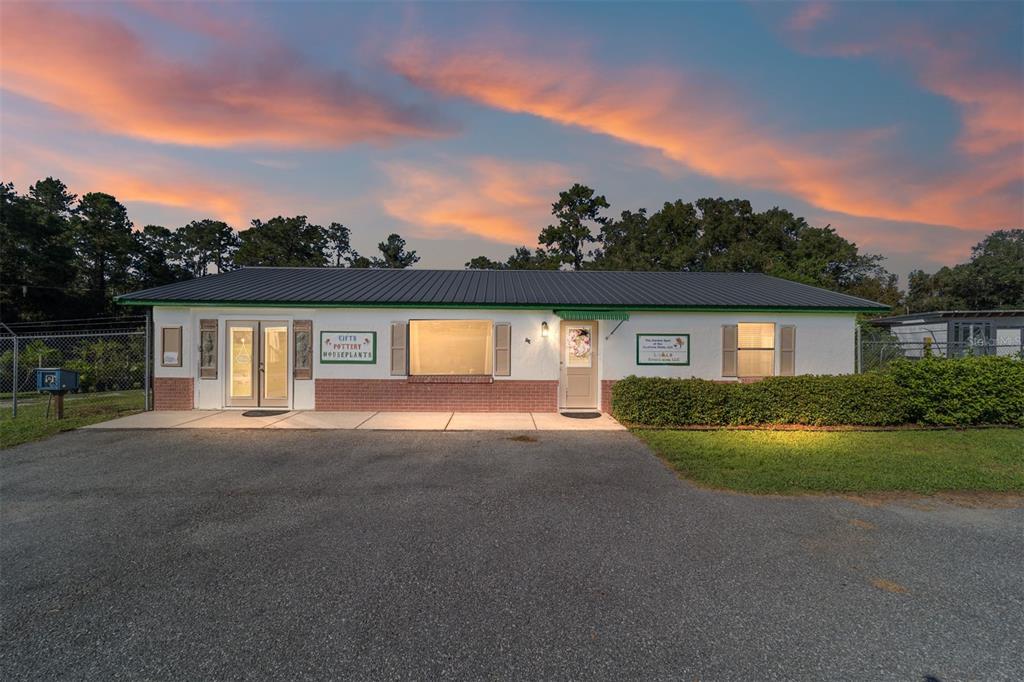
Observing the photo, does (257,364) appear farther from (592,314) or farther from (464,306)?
(592,314)

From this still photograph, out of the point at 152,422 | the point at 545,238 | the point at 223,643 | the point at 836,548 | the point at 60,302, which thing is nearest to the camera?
the point at 223,643

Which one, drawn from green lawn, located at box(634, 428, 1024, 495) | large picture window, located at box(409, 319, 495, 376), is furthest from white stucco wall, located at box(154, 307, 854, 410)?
green lawn, located at box(634, 428, 1024, 495)

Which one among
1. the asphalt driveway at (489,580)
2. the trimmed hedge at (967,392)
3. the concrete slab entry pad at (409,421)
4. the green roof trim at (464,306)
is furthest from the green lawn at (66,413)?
the trimmed hedge at (967,392)

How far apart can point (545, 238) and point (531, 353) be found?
2777 cm

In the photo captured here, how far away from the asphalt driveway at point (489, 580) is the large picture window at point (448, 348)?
6.23 metres

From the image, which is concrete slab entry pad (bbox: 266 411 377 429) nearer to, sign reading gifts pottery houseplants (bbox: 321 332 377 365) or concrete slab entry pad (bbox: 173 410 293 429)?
concrete slab entry pad (bbox: 173 410 293 429)

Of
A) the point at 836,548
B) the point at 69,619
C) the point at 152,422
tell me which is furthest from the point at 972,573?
the point at 152,422

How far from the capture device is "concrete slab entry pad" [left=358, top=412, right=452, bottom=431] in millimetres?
9562

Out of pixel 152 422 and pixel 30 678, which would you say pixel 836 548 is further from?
pixel 152 422

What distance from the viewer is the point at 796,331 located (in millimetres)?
12203

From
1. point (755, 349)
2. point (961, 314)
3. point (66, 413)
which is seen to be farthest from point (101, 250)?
point (961, 314)

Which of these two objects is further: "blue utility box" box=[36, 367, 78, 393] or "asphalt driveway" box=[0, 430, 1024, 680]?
"blue utility box" box=[36, 367, 78, 393]

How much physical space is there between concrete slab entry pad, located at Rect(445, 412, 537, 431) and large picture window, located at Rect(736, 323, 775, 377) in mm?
6425

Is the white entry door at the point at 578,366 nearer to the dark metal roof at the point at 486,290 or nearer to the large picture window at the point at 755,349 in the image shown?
the dark metal roof at the point at 486,290
